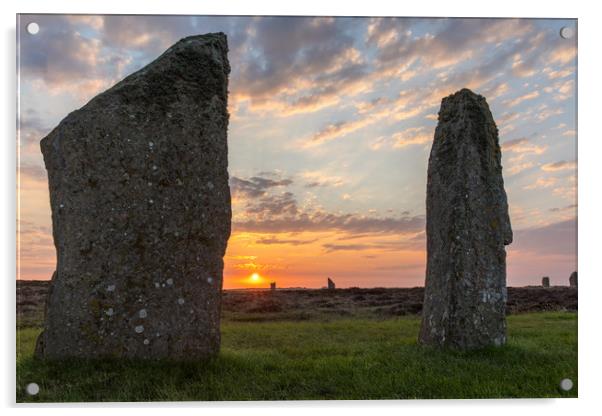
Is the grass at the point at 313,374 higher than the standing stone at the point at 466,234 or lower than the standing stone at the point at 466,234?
lower

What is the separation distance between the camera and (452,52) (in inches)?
331

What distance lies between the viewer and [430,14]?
317 inches

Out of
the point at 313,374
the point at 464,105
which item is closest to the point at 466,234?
the point at 464,105

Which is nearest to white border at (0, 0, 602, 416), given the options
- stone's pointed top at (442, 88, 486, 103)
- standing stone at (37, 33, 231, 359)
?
standing stone at (37, 33, 231, 359)

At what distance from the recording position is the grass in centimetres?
718

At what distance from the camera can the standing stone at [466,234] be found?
29.3 feet

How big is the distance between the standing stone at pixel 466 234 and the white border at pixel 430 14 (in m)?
1.47

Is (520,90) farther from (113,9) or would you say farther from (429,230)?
(113,9)

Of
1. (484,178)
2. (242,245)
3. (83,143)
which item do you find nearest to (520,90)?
(484,178)

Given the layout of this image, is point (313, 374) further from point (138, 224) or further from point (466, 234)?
point (466, 234)

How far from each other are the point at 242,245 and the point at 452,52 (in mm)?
4090

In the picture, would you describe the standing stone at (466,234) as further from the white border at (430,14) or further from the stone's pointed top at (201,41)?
the stone's pointed top at (201,41)

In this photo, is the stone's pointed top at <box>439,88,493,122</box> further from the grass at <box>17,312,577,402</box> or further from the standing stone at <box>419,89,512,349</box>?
the grass at <box>17,312,577,402</box>

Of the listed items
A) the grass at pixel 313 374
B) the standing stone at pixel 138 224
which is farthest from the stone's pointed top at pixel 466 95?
the standing stone at pixel 138 224
